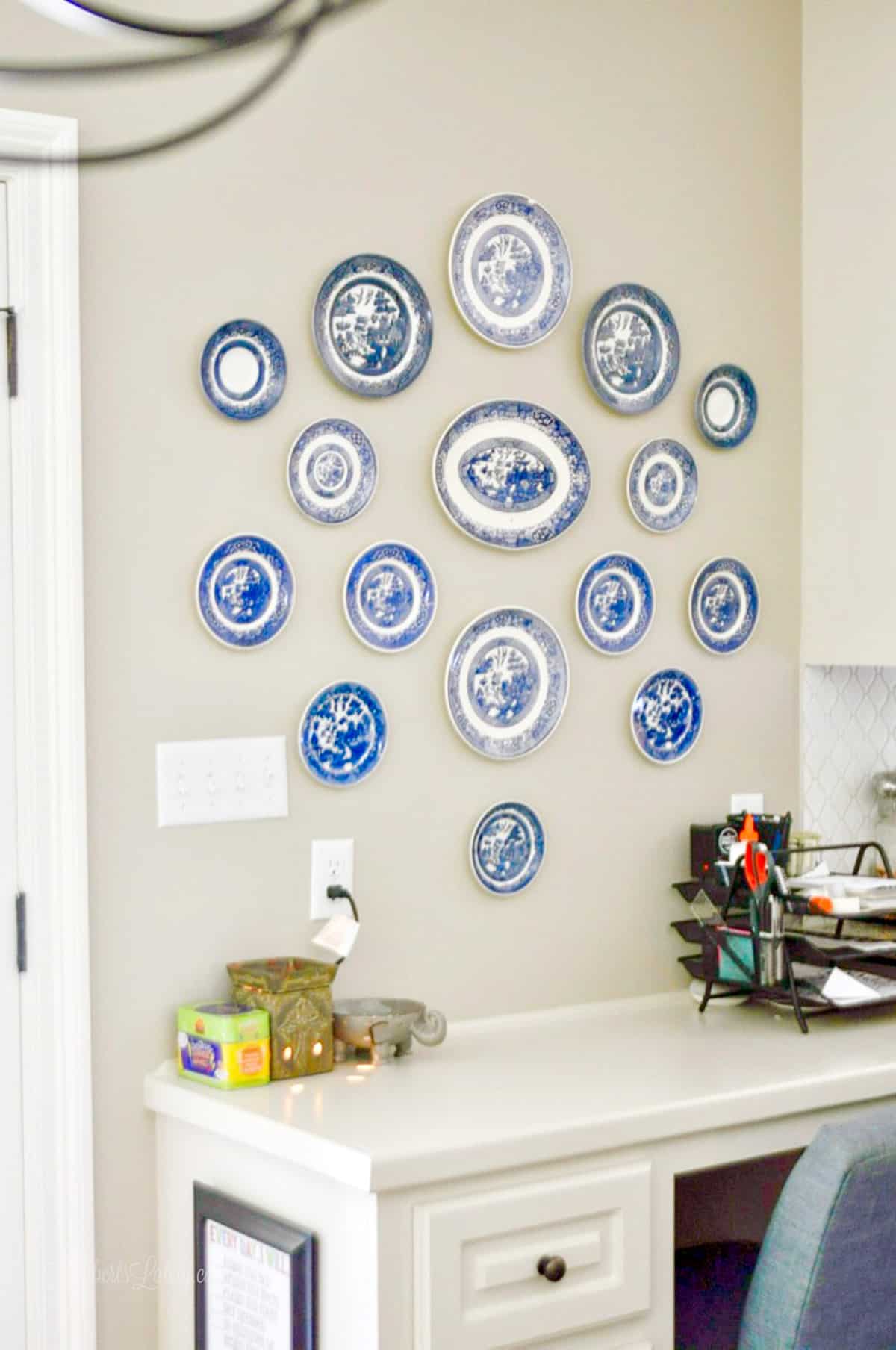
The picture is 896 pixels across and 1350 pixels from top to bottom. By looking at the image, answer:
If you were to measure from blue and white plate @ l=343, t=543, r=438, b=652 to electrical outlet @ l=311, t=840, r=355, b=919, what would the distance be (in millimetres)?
304

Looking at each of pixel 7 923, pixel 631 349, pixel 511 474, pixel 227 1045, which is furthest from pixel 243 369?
pixel 227 1045

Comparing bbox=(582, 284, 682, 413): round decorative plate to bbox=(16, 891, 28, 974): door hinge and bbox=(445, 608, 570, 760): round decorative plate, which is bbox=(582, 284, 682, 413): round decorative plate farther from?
bbox=(16, 891, 28, 974): door hinge

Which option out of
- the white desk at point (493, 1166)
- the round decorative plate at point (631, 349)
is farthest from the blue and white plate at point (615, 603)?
the white desk at point (493, 1166)

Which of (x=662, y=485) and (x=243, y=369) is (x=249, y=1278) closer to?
(x=243, y=369)

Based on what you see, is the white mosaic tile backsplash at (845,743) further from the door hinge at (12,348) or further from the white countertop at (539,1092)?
the door hinge at (12,348)

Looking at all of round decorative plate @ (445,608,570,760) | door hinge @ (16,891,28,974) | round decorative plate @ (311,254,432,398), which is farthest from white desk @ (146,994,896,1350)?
round decorative plate @ (311,254,432,398)

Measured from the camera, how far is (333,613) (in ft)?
7.41

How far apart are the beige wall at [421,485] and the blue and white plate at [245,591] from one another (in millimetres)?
27

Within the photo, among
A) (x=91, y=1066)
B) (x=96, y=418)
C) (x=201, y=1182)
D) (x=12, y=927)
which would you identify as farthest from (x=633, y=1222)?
(x=96, y=418)

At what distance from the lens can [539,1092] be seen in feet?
6.52

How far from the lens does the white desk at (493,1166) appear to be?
5.66 feet

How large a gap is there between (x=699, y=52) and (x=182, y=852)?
5.40 ft

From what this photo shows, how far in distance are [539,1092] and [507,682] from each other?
26.9 inches

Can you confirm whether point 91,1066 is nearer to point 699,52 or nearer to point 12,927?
point 12,927
